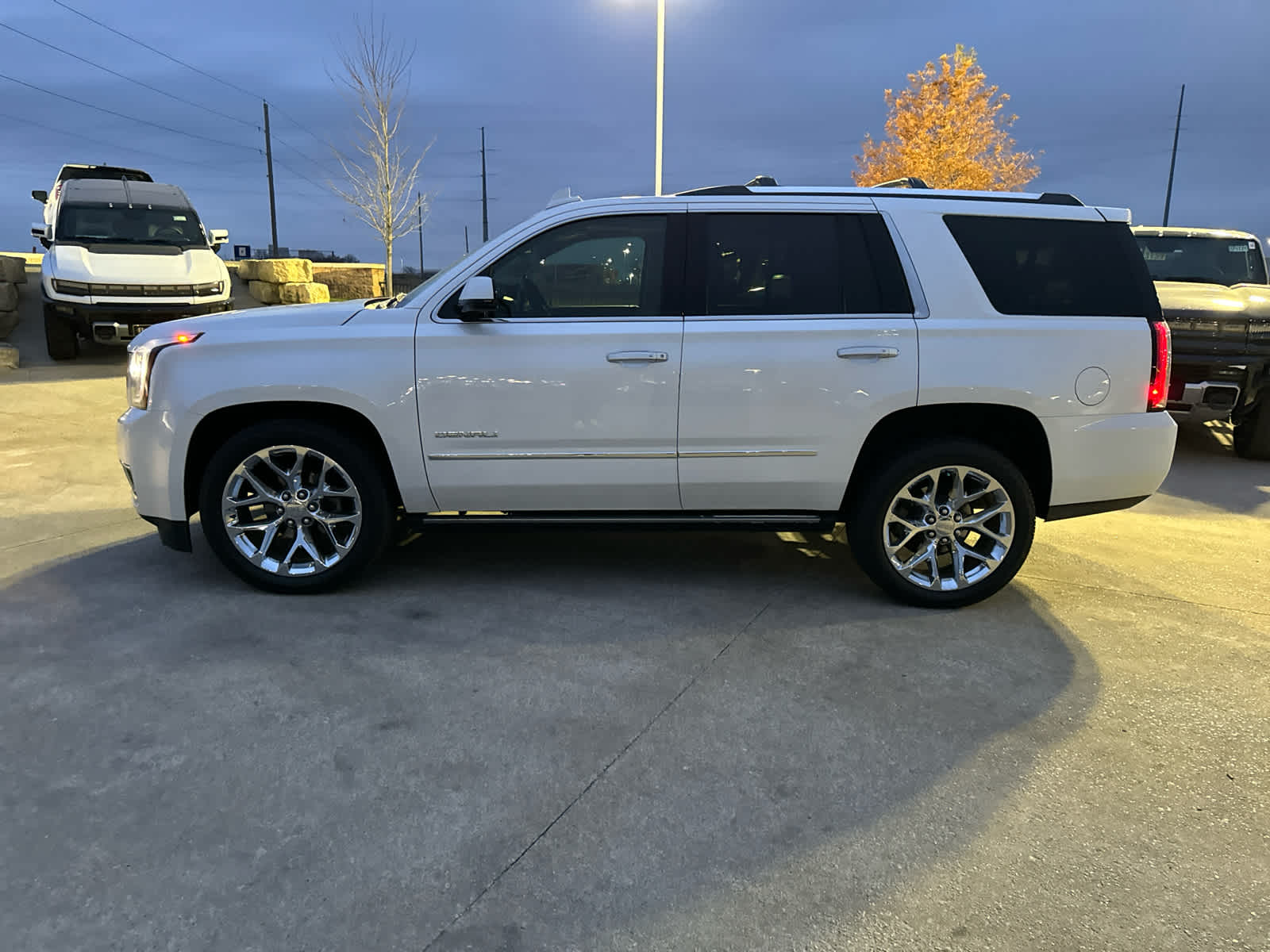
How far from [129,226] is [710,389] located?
1191 cm

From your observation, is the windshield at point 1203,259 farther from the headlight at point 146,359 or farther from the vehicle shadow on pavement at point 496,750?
the headlight at point 146,359

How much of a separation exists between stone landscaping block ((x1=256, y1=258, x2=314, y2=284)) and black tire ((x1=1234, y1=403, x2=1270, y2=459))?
51.6 feet

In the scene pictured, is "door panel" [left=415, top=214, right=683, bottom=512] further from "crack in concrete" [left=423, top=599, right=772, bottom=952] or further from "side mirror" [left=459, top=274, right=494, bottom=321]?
"crack in concrete" [left=423, top=599, right=772, bottom=952]

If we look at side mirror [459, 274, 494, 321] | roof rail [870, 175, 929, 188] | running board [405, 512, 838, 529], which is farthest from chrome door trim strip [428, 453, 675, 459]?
roof rail [870, 175, 929, 188]

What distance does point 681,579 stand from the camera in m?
4.86

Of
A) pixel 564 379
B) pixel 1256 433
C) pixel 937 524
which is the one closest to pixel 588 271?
pixel 564 379

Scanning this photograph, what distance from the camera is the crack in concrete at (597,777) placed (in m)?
2.30

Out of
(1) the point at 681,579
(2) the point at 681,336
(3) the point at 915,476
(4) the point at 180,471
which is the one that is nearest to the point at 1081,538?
(3) the point at 915,476

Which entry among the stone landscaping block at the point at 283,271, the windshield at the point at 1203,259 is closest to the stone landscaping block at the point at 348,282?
the stone landscaping block at the point at 283,271

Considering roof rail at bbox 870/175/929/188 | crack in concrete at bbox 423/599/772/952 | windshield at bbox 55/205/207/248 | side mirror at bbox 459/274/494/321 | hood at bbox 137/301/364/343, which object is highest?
windshield at bbox 55/205/207/248

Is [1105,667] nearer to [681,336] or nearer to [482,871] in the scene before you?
[681,336]

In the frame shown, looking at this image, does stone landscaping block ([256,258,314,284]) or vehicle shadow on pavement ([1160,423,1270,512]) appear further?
stone landscaping block ([256,258,314,284])

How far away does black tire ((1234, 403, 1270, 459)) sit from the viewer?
838 cm

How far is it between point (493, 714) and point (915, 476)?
228cm
